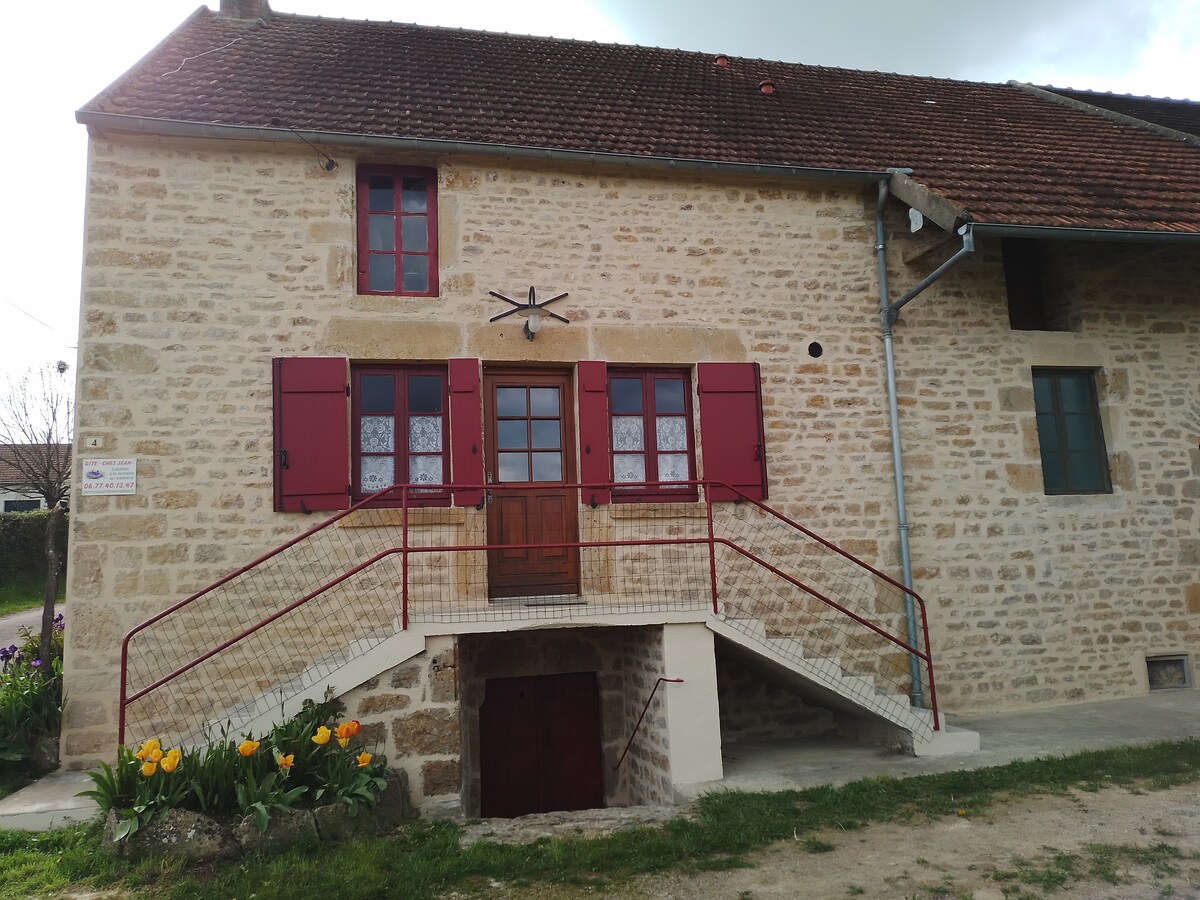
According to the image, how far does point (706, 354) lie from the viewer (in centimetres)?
736

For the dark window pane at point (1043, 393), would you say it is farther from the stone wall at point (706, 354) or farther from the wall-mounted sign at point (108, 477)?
the wall-mounted sign at point (108, 477)

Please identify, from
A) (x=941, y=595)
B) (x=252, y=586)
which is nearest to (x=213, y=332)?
(x=252, y=586)

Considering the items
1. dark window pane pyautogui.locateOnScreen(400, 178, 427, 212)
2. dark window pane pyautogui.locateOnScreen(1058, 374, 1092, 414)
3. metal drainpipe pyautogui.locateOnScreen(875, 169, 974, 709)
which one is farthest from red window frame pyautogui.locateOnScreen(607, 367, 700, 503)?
dark window pane pyautogui.locateOnScreen(1058, 374, 1092, 414)

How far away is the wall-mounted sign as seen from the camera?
20.1 ft

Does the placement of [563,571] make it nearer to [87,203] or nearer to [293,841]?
[293,841]

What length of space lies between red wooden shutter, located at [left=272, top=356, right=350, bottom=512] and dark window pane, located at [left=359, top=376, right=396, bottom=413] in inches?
9.6

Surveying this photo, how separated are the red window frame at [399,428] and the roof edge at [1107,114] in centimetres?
886

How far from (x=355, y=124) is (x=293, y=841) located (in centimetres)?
530

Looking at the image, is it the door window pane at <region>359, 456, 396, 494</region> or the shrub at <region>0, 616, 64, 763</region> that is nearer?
the shrub at <region>0, 616, 64, 763</region>

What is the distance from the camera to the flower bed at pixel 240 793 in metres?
4.39

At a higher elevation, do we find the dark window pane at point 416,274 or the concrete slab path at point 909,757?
the dark window pane at point 416,274

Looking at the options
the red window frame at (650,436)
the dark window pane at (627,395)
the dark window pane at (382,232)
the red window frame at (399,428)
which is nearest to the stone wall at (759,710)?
the red window frame at (650,436)

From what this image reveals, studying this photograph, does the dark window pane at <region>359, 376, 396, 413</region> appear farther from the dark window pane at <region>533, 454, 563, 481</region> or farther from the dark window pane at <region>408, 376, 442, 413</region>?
the dark window pane at <region>533, 454, 563, 481</region>

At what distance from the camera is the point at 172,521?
621cm
